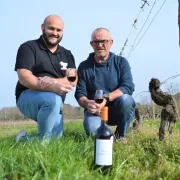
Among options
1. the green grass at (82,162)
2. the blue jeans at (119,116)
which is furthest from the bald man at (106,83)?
the green grass at (82,162)

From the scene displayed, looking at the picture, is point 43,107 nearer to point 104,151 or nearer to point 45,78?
point 45,78

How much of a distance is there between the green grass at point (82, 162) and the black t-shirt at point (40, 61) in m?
1.26

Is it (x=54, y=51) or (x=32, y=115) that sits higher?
(x=54, y=51)

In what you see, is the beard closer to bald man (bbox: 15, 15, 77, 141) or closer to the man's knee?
bald man (bbox: 15, 15, 77, 141)

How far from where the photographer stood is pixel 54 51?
5.75 m

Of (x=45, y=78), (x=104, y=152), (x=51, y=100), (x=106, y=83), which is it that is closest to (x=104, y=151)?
(x=104, y=152)

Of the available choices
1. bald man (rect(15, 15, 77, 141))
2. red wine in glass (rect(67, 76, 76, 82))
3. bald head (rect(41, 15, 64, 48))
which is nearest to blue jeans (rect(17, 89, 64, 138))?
bald man (rect(15, 15, 77, 141))

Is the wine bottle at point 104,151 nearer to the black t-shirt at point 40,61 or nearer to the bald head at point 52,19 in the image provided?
the black t-shirt at point 40,61

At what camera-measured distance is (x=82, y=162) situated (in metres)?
3.71

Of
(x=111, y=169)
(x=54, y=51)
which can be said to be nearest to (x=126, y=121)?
(x=54, y=51)

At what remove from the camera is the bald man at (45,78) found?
522 centimetres

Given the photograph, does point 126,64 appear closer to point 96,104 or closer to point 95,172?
point 96,104

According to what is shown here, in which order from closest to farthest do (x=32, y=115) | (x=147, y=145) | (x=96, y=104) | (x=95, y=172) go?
(x=95, y=172)
(x=147, y=145)
(x=96, y=104)
(x=32, y=115)

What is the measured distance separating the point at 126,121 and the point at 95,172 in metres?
2.15
